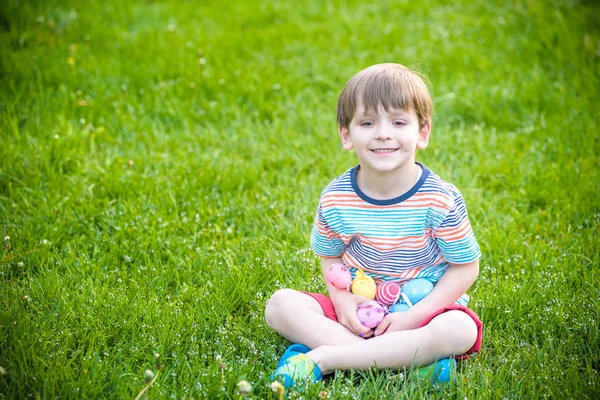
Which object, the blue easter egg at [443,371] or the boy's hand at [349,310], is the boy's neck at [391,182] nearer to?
the boy's hand at [349,310]

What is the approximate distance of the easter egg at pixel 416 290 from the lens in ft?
9.07

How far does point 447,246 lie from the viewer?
2676 millimetres

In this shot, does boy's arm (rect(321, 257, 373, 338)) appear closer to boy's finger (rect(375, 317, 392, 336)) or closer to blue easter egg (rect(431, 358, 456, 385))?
boy's finger (rect(375, 317, 392, 336))

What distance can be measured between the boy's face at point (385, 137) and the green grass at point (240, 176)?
2.90ft

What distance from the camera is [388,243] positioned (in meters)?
2.76

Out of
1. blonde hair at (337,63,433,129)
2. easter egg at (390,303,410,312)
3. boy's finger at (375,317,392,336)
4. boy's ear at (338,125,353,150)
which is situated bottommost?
boy's finger at (375,317,392,336)

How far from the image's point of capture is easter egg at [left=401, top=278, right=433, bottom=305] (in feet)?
9.07

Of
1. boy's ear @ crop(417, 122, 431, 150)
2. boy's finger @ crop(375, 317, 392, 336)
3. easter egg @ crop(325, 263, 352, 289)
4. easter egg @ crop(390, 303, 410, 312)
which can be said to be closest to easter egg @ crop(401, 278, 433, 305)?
easter egg @ crop(390, 303, 410, 312)

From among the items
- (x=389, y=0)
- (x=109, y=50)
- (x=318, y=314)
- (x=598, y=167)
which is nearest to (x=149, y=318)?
(x=318, y=314)

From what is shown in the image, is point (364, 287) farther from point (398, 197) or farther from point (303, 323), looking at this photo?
point (398, 197)

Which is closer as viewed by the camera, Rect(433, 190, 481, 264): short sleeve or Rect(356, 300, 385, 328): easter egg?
Rect(433, 190, 481, 264): short sleeve

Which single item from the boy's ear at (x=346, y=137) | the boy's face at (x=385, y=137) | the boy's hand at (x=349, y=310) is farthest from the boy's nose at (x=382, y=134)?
the boy's hand at (x=349, y=310)

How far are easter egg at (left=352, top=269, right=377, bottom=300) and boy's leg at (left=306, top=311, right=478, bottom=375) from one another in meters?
0.21

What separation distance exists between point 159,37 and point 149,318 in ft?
13.9
